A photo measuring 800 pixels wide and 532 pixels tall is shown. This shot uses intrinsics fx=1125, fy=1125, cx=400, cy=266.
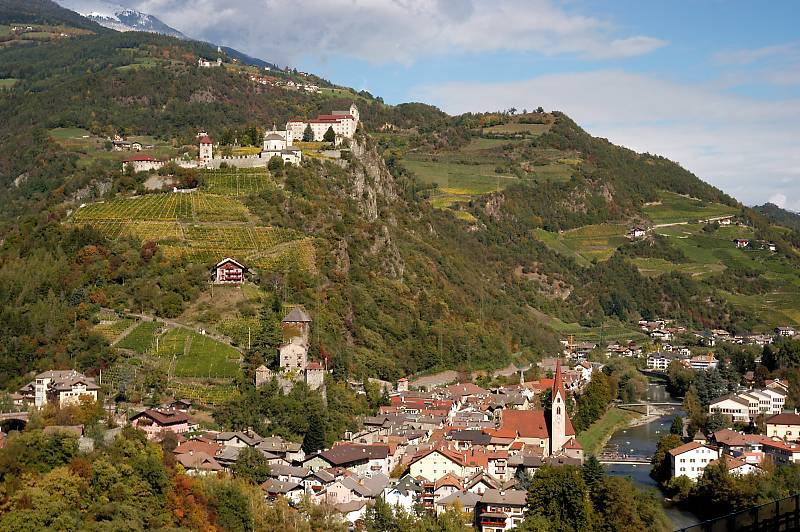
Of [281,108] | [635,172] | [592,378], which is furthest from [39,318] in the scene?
[635,172]

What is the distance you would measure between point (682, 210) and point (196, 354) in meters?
105

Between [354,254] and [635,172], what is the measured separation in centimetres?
9224

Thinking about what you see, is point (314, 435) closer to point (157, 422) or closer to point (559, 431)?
point (157, 422)

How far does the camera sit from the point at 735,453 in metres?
53.8

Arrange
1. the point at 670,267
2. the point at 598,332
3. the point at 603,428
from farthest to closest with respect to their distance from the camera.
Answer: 1. the point at 670,267
2. the point at 598,332
3. the point at 603,428

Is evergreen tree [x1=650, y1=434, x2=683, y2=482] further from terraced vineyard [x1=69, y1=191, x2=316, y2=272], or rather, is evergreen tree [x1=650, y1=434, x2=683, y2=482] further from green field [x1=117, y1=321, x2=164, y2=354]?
green field [x1=117, y1=321, x2=164, y2=354]

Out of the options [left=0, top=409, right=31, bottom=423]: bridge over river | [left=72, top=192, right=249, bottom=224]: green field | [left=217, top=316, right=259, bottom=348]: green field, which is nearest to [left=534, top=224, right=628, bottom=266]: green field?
[left=72, top=192, right=249, bottom=224]: green field

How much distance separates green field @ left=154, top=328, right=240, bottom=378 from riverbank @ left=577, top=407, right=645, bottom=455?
19.1 m

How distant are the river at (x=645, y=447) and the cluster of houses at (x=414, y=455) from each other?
2813 mm

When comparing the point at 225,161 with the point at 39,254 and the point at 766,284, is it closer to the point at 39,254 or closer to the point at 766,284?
the point at 39,254

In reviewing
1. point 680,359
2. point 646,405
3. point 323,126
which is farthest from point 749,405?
point 323,126

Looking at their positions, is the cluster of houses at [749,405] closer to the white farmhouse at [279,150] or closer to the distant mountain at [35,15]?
the white farmhouse at [279,150]

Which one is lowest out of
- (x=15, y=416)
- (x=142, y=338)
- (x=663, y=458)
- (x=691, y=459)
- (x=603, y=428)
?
(x=603, y=428)

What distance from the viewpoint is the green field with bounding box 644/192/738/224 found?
144 m
